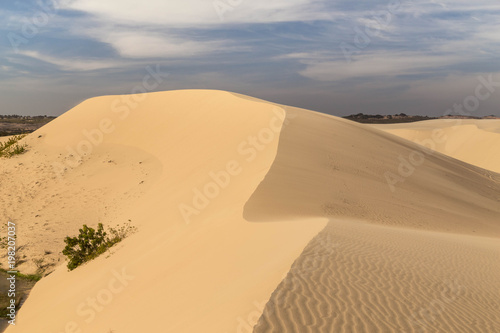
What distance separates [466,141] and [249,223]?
3832cm

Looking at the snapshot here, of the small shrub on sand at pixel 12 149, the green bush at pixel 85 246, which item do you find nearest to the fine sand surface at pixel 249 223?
the green bush at pixel 85 246

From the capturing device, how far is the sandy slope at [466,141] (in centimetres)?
3566

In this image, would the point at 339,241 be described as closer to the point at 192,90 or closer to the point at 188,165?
the point at 188,165

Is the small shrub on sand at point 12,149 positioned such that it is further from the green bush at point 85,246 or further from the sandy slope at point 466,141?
the sandy slope at point 466,141

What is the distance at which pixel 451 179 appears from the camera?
16.8 metres

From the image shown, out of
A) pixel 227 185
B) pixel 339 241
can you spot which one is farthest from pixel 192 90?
pixel 339 241

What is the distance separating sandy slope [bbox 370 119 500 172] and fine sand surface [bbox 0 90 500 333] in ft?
52.8

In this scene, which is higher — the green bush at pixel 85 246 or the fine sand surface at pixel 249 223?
the fine sand surface at pixel 249 223

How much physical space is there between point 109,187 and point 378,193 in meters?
9.97
